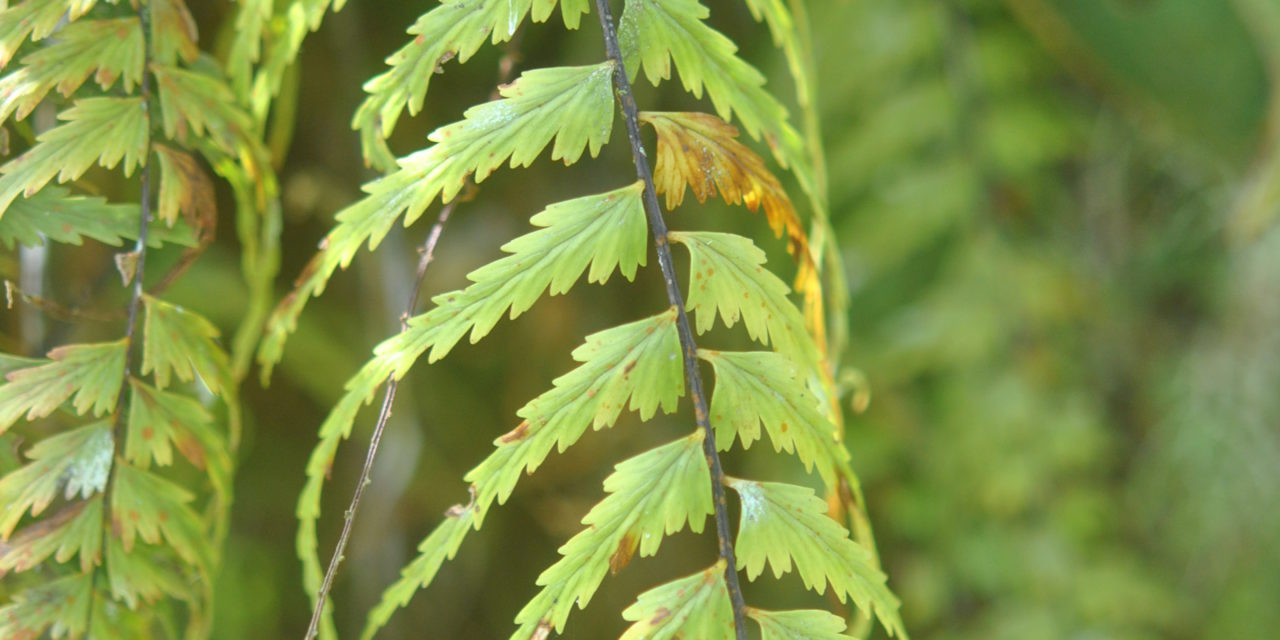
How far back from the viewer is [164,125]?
574 mm

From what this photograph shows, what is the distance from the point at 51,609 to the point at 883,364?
1017 mm

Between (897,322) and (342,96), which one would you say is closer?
(342,96)

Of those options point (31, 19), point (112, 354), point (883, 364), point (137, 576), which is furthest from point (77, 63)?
point (883, 364)

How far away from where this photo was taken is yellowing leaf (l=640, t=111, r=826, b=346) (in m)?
0.51

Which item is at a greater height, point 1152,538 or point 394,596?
point 394,596

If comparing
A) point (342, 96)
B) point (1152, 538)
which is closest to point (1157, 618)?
point (1152, 538)

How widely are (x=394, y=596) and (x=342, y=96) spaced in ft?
2.87

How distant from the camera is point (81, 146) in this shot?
54 cm

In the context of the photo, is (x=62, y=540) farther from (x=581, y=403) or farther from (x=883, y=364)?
(x=883, y=364)

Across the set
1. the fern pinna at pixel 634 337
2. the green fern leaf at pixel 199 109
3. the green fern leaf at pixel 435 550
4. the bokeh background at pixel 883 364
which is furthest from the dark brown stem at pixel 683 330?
the bokeh background at pixel 883 364

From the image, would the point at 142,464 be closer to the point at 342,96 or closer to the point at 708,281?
the point at 708,281

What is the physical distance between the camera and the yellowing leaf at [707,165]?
51 centimetres

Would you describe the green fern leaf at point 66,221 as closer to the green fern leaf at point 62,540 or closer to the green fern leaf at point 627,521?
the green fern leaf at point 62,540

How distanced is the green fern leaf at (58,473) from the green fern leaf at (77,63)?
0.17 meters
